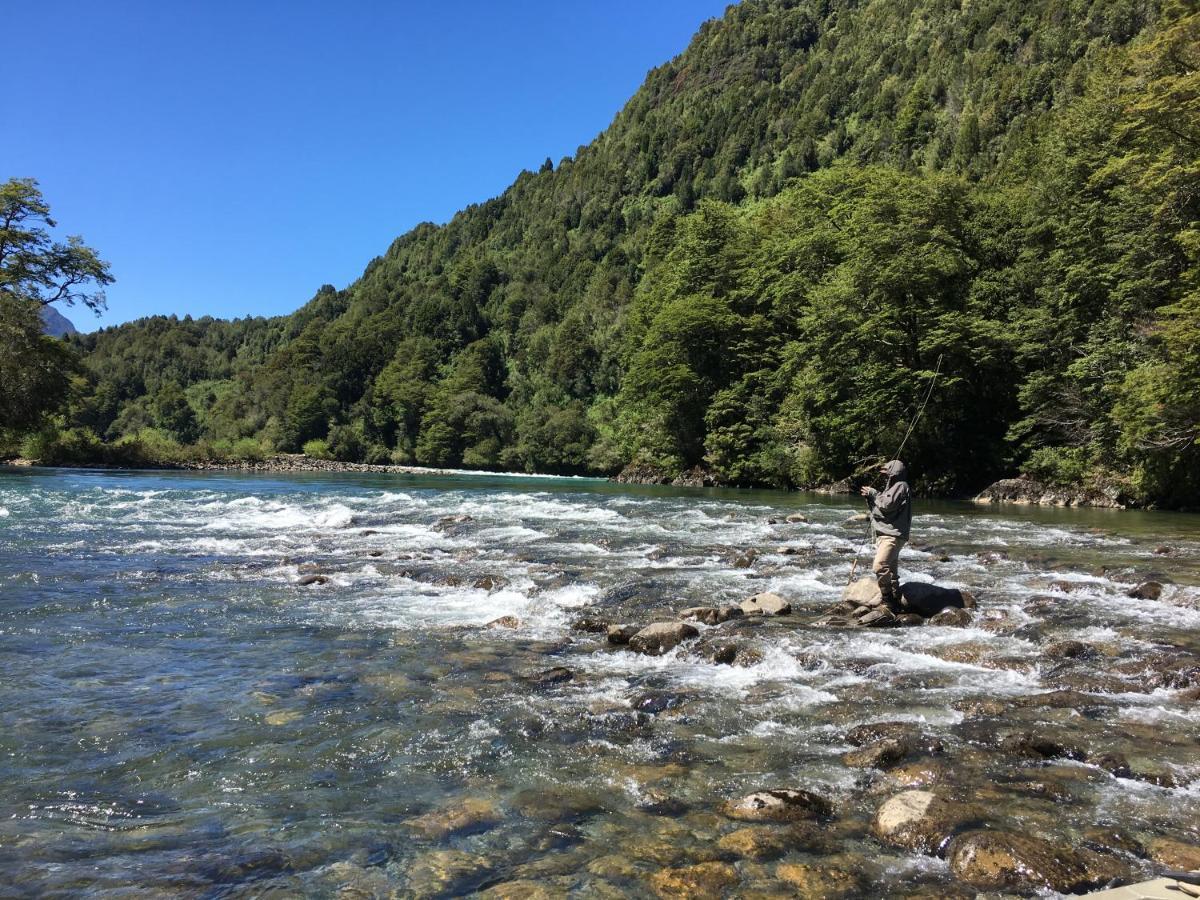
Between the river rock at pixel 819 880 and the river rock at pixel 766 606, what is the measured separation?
6086 millimetres

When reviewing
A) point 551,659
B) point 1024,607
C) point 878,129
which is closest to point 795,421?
point 1024,607

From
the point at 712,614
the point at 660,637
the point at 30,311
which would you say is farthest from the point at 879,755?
the point at 30,311

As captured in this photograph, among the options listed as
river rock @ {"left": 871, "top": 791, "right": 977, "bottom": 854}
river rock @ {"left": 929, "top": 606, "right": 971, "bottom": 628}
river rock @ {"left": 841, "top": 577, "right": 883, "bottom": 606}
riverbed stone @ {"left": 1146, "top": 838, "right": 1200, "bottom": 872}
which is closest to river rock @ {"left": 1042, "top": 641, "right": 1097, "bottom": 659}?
river rock @ {"left": 929, "top": 606, "right": 971, "bottom": 628}

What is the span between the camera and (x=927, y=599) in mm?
10086

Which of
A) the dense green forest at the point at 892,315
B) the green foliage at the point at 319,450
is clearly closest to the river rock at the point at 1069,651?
the dense green forest at the point at 892,315

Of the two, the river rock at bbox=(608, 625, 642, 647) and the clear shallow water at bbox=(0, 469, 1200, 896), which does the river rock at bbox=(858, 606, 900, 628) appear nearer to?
the clear shallow water at bbox=(0, 469, 1200, 896)

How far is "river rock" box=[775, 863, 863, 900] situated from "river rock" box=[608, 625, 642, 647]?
16.2 ft

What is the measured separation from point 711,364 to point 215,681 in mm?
44722

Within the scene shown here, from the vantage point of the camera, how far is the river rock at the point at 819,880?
150 inches

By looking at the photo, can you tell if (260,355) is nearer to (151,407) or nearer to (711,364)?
(151,407)

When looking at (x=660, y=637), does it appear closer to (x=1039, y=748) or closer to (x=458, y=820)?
(x=1039, y=748)

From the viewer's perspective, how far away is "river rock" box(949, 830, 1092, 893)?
152 inches

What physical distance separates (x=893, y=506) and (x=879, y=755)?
17.8 feet

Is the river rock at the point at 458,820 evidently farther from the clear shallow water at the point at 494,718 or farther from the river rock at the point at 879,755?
the river rock at the point at 879,755
